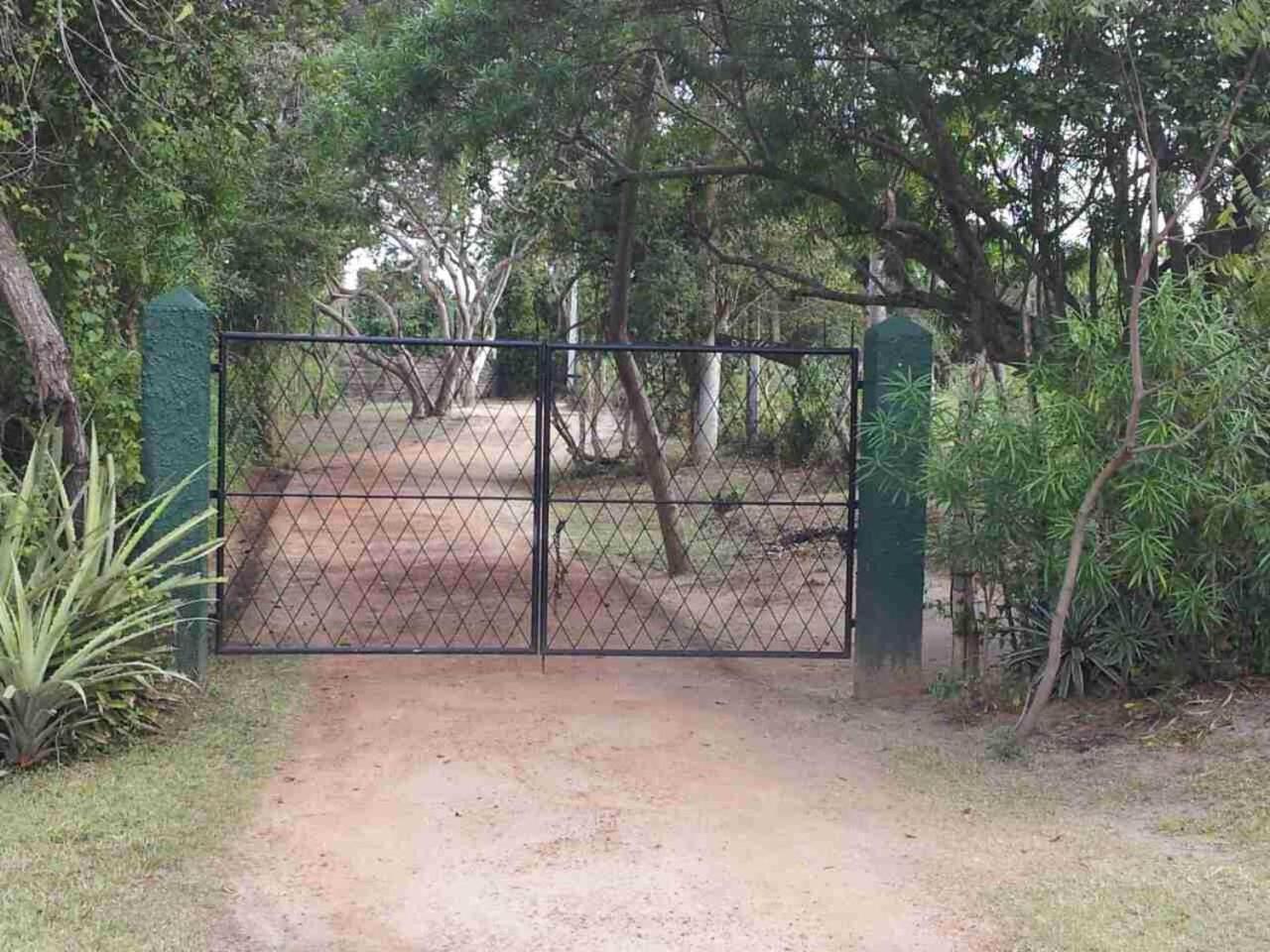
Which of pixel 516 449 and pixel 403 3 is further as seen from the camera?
pixel 516 449

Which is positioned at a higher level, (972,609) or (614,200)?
(614,200)

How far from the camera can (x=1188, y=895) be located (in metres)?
4.21

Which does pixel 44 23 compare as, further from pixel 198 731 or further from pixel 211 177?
pixel 198 731

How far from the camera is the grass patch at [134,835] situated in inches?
154

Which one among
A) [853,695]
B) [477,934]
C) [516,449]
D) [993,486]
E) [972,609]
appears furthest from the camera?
[516,449]

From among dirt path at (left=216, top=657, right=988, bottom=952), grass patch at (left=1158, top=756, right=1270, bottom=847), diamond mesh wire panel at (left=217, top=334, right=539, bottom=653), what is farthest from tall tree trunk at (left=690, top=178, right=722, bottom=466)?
grass patch at (left=1158, top=756, right=1270, bottom=847)

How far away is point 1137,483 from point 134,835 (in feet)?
13.1

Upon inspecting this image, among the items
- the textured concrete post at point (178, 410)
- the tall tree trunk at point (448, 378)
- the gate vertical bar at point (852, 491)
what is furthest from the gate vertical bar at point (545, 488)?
the tall tree trunk at point (448, 378)

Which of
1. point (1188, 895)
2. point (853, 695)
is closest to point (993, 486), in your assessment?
point (853, 695)

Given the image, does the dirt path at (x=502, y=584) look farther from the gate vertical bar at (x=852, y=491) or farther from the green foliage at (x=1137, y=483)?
the green foliage at (x=1137, y=483)

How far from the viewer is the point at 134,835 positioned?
4656 millimetres

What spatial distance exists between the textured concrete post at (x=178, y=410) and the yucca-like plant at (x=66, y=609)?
0.96 feet

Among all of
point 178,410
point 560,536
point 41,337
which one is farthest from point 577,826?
point 560,536

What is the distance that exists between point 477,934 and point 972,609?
11.1ft
